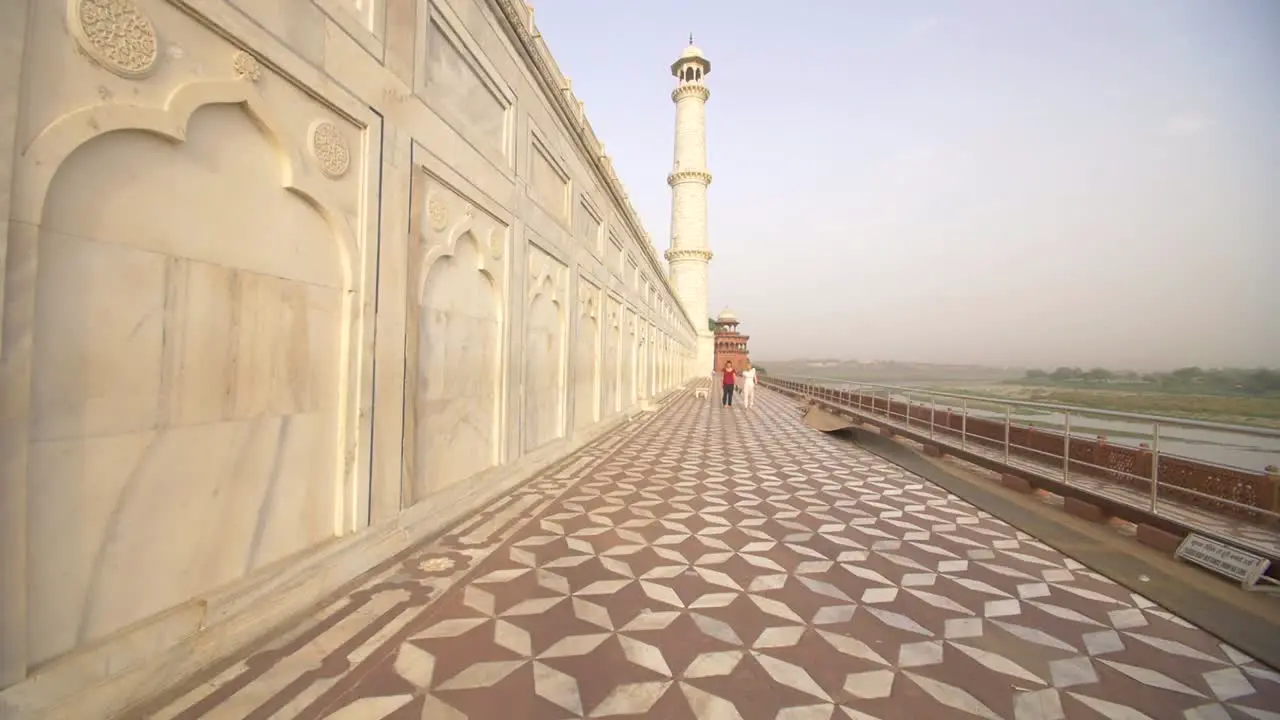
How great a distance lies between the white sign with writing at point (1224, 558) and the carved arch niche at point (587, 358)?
681cm

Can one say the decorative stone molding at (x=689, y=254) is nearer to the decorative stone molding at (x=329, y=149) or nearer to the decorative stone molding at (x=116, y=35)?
the decorative stone molding at (x=329, y=149)

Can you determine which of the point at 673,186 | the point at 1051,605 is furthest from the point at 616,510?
the point at 673,186

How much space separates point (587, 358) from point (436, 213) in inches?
213

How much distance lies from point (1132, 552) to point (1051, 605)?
149 centimetres

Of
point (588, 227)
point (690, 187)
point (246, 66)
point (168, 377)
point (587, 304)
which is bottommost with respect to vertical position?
point (168, 377)

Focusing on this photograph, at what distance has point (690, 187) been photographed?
37750mm

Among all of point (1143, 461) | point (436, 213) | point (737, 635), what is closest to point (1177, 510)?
point (1143, 461)

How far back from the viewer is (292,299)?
9.49 feet

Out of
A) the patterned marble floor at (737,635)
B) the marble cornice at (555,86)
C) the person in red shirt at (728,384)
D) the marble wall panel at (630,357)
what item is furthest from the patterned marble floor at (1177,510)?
the person in red shirt at (728,384)

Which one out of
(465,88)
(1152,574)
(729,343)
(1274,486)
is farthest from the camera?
(729,343)

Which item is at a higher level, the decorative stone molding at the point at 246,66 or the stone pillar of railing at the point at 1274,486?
the decorative stone molding at the point at 246,66

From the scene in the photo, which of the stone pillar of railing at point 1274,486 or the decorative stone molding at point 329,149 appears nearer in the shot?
the decorative stone molding at point 329,149

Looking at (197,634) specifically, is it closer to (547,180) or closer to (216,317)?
(216,317)

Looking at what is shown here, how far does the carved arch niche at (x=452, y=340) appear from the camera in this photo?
407 centimetres
